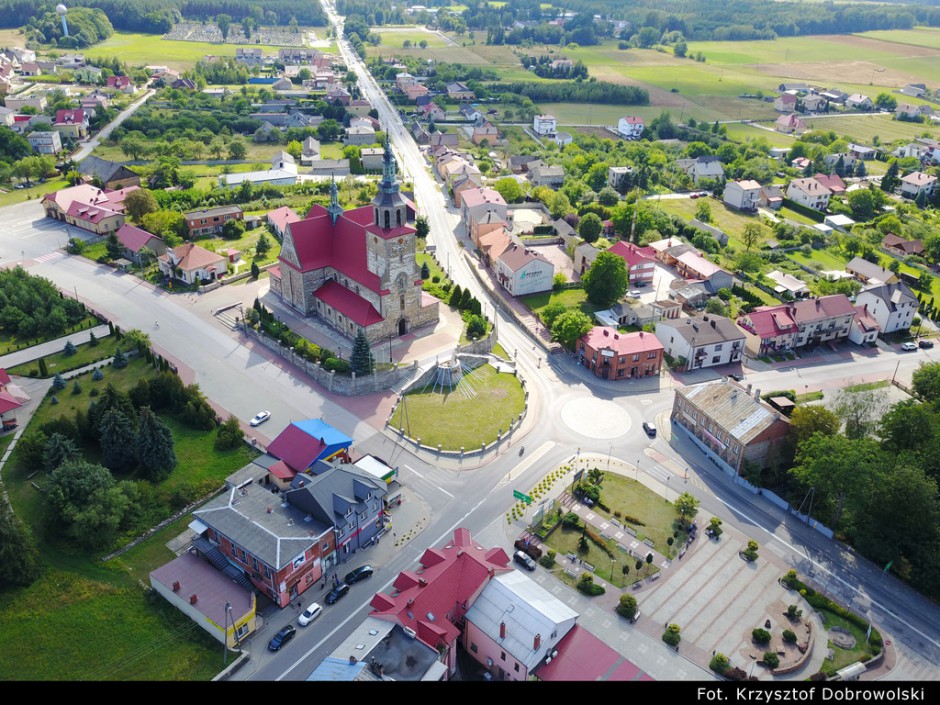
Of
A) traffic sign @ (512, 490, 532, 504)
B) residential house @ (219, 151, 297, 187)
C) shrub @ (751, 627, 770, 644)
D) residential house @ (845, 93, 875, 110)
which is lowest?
shrub @ (751, 627, 770, 644)

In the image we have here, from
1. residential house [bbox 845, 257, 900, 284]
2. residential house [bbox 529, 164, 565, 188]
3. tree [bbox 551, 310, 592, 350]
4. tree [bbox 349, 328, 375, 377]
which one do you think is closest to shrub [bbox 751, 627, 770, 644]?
tree [bbox 551, 310, 592, 350]

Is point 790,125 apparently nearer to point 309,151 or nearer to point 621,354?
point 309,151

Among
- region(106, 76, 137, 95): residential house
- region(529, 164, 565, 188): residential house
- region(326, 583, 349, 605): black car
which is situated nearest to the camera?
region(326, 583, 349, 605): black car

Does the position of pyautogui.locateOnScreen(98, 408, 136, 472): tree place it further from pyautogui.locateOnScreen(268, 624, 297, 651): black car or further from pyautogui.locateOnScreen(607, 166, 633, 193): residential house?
pyautogui.locateOnScreen(607, 166, 633, 193): residential house

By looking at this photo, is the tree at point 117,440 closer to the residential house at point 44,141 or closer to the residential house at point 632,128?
the residential house at point 44,141

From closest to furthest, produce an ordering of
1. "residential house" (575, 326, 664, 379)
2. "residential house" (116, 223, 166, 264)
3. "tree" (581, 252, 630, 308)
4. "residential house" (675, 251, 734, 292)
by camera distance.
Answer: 1. "residential house" (575, 326, 664, 379)
2. "tree" (581, 252, 630, 308)
3. "residential house" (675, 251, 734, 292)
4. "residential house" (116, 223, 166, 264)

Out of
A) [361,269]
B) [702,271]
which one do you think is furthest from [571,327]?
[702,271]

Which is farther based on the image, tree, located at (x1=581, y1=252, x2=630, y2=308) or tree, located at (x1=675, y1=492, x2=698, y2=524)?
tree, located at (x1=581, y1=252, x2=630, y2=308)
